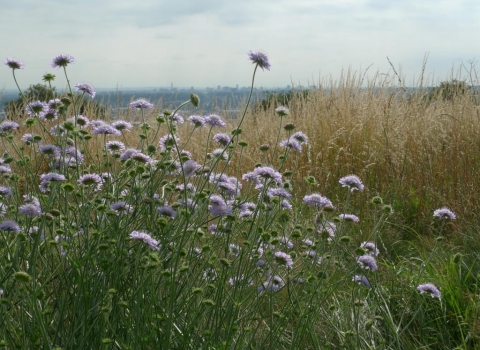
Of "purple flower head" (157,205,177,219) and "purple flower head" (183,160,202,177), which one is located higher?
"purple flower head" (183,160,202,177)

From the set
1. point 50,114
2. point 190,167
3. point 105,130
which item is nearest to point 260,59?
point 190,167

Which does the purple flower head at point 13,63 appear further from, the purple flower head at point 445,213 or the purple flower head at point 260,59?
the purple flower head at point 445,213

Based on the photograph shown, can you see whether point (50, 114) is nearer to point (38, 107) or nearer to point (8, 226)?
point (38, 107)

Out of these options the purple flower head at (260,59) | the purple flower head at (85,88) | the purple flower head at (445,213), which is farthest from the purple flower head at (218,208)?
the purple flower head at (445,213)

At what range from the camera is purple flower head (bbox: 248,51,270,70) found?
285cm

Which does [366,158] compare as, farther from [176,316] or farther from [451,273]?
[176,316]

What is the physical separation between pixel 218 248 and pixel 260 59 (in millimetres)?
899

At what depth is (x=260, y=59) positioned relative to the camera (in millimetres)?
2859

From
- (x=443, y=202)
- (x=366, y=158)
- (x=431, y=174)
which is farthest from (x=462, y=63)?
(x=443, y=202)

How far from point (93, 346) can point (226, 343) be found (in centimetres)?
47

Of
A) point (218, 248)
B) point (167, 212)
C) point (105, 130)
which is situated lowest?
point (218, 248)

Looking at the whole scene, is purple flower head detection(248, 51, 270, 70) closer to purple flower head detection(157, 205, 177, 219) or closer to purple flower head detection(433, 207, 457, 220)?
purple flower head detection(157, 205, 177, 219)

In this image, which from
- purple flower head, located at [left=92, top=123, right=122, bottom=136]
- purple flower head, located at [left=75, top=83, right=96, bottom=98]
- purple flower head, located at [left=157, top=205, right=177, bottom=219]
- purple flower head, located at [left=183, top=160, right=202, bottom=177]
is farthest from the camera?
purple flower head, located at [left=75, top=83, right=96, bottom=98]

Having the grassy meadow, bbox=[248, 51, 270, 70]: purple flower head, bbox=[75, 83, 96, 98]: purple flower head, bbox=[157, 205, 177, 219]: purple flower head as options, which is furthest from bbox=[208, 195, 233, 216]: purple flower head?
bbox=[75, 83, 96, 98]: purple flower head
